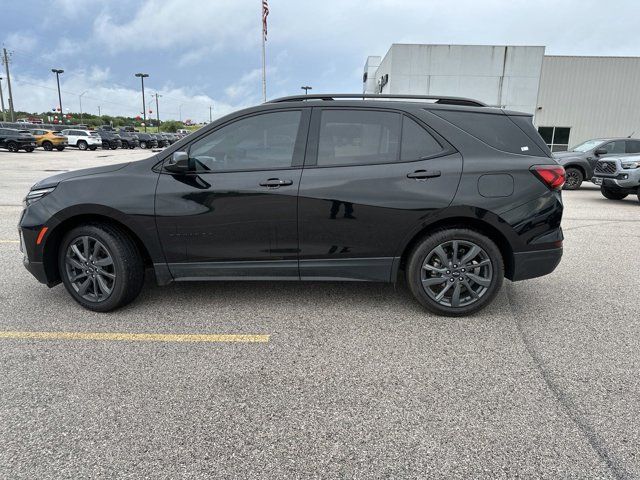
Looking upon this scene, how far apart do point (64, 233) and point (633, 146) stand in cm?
1594

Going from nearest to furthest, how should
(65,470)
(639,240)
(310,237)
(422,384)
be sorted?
(65,470) → (422,384) → (310,237) → (639,240)

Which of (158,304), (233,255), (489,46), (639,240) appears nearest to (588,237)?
(639,240)

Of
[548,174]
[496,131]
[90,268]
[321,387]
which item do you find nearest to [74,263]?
[90,268]

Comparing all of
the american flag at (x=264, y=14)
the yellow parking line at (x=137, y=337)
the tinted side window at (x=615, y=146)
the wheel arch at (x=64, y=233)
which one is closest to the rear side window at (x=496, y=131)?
the yellow parking line at (x=137, y=337)

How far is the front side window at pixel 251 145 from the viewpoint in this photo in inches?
149

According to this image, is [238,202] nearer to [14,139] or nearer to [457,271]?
[457,271]

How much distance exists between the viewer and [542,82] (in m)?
29.0

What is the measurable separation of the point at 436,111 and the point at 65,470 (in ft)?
11.5

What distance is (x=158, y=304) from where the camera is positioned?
13.8ft

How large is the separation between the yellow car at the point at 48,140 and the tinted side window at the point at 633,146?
121ft

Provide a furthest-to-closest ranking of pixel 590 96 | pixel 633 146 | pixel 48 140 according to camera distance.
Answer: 1. pixel 48 140
2. pixel 590 96
3. pixel 633 146

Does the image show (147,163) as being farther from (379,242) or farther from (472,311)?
(472,311)

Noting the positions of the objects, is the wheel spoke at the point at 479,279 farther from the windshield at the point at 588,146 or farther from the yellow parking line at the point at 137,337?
the windshield at the point at 588,146

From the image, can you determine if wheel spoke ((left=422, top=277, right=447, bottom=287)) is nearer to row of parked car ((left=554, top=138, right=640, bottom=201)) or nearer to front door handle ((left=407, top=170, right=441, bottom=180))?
front door handle ((left=407, top=170, right=441, bottom=180))
